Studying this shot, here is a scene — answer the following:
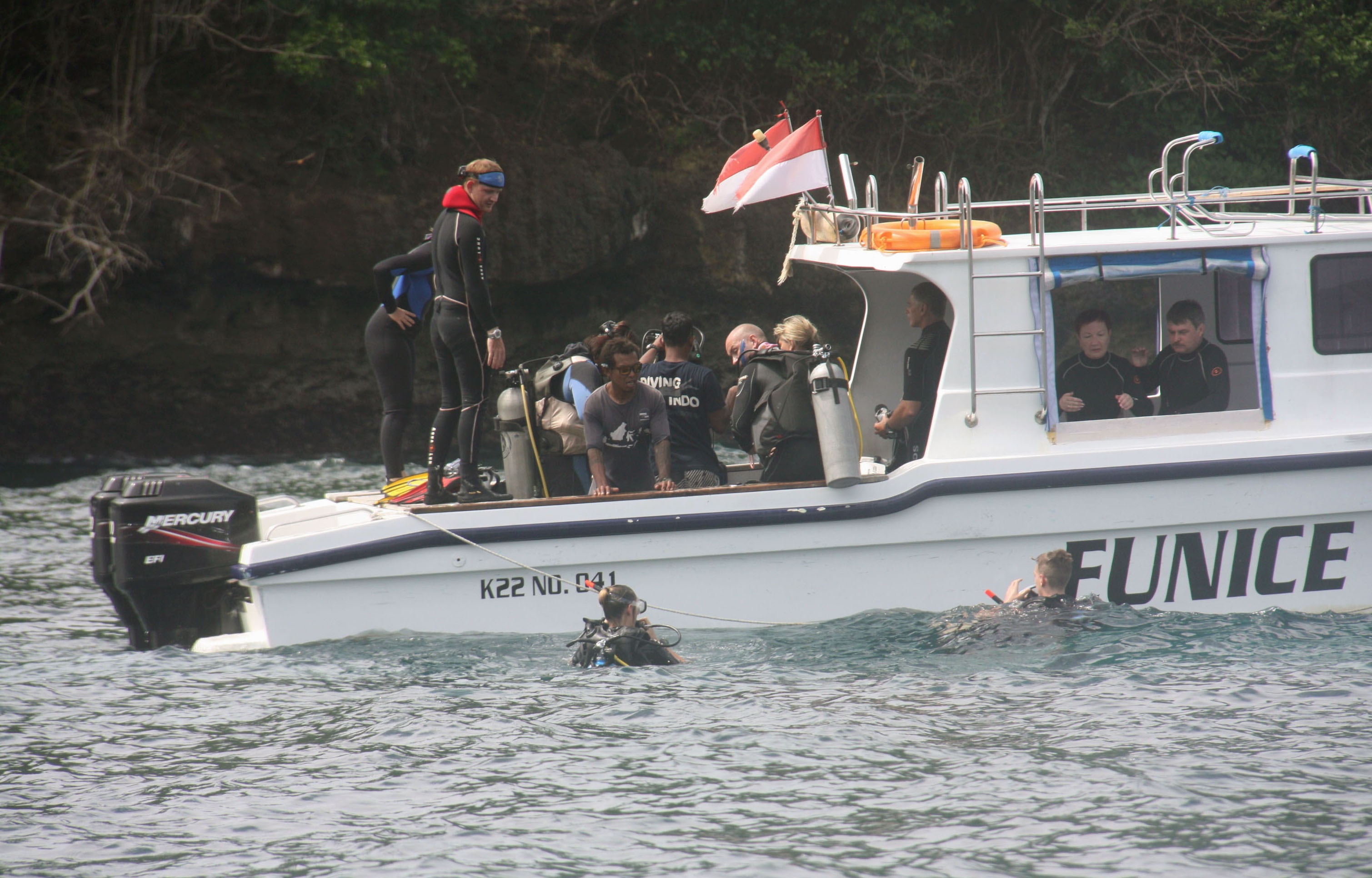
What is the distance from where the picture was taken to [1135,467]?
6246mm

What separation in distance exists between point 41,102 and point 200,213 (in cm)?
284

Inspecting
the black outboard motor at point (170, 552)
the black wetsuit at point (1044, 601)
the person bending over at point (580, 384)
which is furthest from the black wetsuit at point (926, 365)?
the black outboard motor at point (170, 552)

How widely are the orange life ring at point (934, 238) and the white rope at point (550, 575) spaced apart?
2.00 metres

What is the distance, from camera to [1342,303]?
6.52 meters

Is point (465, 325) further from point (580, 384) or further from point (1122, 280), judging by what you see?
point (1122, 280)

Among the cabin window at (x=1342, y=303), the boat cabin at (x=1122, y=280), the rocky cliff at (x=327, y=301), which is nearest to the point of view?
the boat cabin at (x=1122, y=280)

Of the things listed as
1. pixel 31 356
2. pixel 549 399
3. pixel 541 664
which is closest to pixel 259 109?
pixel 31 356

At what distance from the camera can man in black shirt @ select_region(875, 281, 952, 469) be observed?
6.70m

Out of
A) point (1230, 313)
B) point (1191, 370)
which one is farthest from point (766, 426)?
point (1230, 313)

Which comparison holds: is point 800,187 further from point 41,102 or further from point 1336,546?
point 41,102

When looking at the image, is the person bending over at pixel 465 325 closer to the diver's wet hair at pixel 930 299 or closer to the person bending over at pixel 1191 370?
the diver's wet hair at pixel 930 299

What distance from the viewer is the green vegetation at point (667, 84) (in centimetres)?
1708

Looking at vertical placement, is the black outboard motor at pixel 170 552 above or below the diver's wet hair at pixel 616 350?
below

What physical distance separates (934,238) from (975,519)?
1436 millimetres
